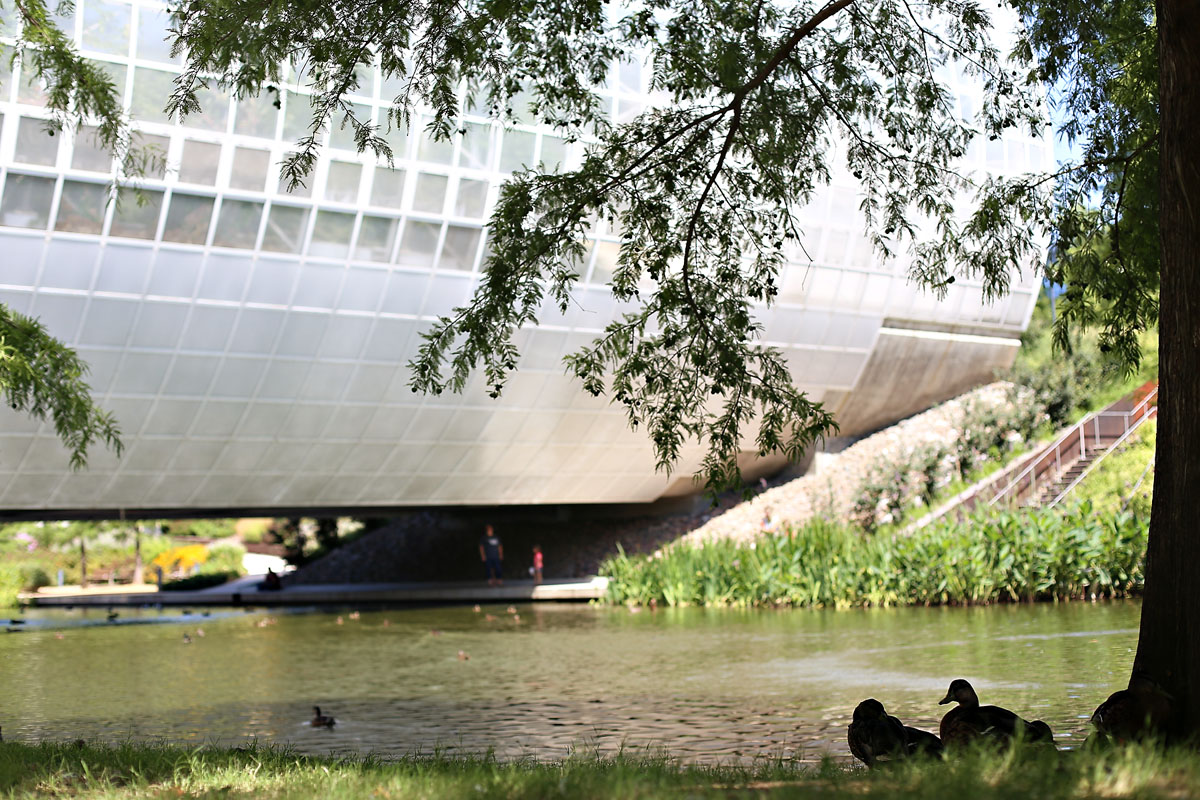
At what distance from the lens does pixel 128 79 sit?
2242cm

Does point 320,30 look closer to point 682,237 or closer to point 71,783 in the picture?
point 682,237

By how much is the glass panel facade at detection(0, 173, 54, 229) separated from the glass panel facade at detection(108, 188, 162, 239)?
1.20 metres

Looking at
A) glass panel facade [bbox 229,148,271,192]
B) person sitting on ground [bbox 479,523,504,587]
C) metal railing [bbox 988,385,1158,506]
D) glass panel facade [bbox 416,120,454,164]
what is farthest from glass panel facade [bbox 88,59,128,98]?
metal railing [bbox 988,385,1158,506]

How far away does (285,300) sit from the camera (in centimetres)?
2509

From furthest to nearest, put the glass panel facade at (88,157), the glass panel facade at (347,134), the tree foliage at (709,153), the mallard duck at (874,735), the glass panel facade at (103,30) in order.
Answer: the glass panel facade at (347,134), the glass panel facade at (103,30), the glass panel facade at (88,157), the tree foliage at (709,153), the mallard duck at (874,735)

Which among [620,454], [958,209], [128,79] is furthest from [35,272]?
[958,209]

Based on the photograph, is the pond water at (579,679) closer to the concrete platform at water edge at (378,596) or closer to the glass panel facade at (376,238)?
the concrete platform at water edge at (378,596)

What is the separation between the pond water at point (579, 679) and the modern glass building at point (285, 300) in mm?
5453

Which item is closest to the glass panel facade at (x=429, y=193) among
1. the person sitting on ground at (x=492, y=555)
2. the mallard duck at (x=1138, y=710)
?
the person sitting on ground at (x=492, y=555)

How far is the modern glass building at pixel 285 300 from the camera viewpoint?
74.4 feet

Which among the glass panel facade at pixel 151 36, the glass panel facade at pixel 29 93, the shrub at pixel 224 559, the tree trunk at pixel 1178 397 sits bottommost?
the shrub at pixel 224 559

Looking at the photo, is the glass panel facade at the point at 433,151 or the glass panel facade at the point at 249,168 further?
the glass panel facade at the point at 433,151

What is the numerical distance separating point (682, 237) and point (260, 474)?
19.1 metres

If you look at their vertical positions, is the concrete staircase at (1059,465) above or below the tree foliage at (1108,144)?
below
